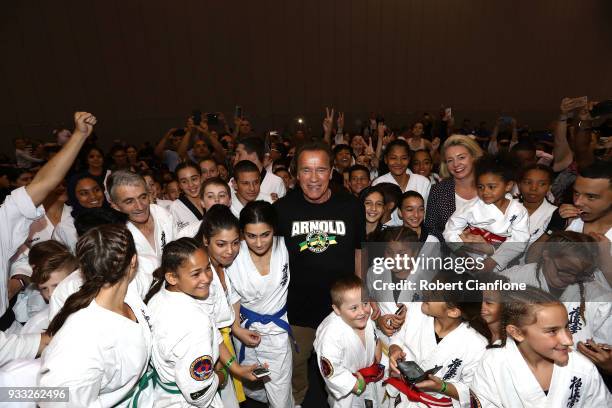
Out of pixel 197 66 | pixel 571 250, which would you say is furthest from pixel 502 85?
pixel 571 250

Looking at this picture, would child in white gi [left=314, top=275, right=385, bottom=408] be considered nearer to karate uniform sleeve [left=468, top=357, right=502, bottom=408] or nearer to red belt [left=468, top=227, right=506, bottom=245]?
karate uniform sleeve [left=468, top=357, right=502, bottom=408]

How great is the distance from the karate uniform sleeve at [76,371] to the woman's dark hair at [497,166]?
9.14 feet

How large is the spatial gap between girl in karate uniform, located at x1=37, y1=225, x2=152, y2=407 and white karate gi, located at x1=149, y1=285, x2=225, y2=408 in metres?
0.10

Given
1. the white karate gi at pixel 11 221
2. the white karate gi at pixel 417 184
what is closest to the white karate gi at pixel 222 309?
the white karate gi at pixel 11 221

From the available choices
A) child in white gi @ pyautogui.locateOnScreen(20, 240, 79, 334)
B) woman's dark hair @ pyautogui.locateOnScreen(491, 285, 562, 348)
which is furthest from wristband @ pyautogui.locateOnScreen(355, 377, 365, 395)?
child in white gi @ pyautogui.locateOnScreen(20, 240, 79, 334)

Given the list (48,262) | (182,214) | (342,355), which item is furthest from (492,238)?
(48,262)

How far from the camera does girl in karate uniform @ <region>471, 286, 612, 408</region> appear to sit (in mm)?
1807

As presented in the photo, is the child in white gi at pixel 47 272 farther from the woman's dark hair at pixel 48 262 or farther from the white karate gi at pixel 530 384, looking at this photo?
the white karate gi at pixel 530 384

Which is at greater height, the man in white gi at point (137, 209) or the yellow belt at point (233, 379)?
the man in white gi at point (137, 209)

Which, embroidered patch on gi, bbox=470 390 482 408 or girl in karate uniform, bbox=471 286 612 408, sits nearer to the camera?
girl in karate uniform, bbox=471 286 612 408

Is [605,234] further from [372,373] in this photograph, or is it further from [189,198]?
[189,198]

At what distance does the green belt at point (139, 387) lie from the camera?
1952 mm

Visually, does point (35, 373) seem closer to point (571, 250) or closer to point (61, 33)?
point (571, 250)

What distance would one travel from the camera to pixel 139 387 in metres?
2.03
